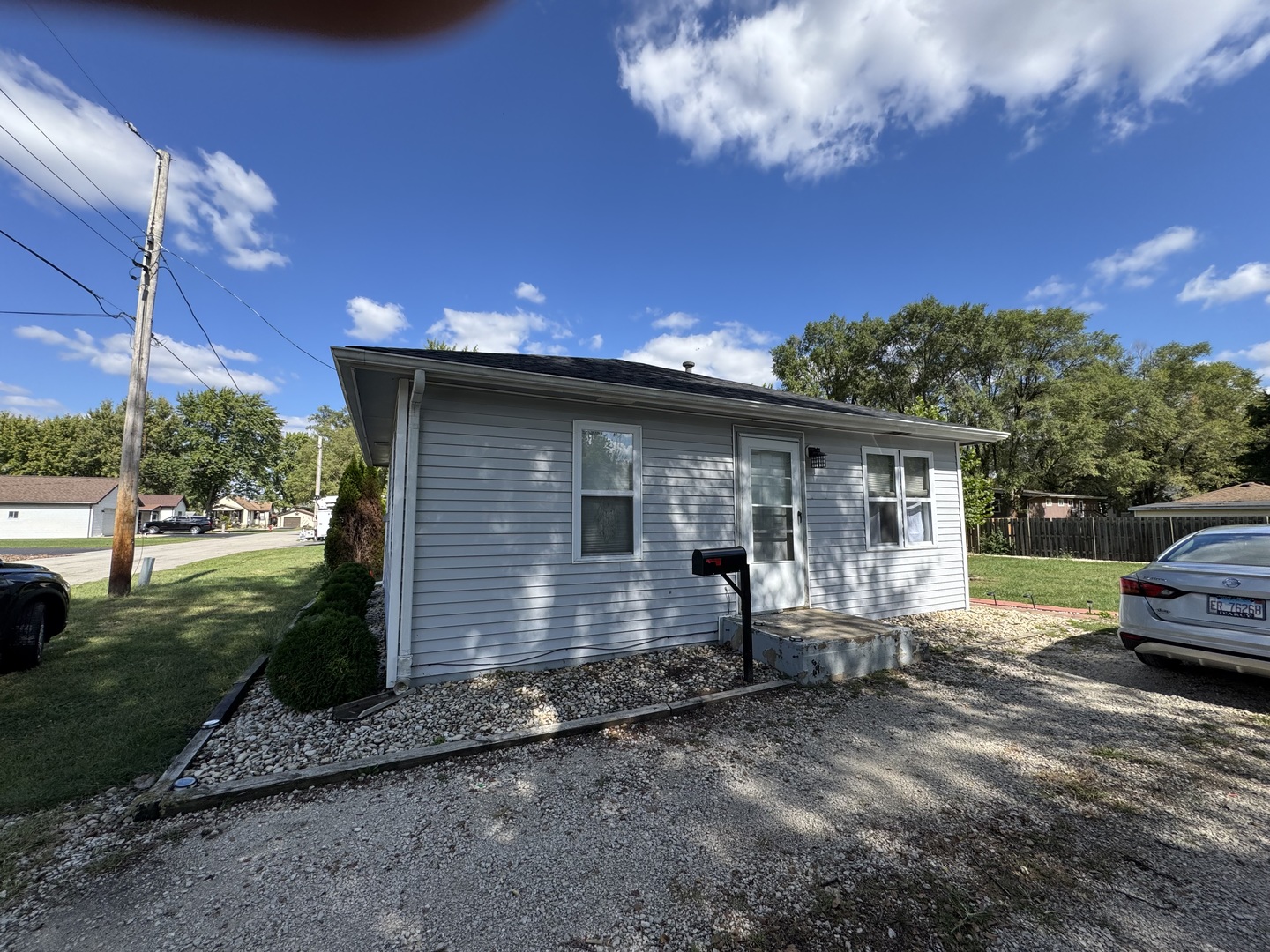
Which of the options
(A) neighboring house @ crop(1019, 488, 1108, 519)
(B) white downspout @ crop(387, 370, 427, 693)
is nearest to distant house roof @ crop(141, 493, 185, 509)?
(B) white downspout @ crop(387, 370, 427, 693)

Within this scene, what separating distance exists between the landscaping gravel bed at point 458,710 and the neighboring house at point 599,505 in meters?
0.32

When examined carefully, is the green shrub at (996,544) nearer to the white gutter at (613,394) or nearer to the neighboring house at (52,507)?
the white gutter at (613,394)

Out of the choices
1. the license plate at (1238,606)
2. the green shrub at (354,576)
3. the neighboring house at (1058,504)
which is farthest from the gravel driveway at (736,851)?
the neighboring house at (1058,504)

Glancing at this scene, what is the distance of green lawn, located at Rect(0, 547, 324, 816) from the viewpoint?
9.89 ft

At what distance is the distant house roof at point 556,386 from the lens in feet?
13.9

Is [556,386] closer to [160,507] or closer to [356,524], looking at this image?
[356,524]

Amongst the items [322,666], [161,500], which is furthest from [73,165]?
[161,500]

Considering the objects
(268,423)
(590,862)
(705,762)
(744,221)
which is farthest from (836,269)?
(268,423)

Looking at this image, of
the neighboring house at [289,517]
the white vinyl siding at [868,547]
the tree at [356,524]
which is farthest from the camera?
the neighboring house at [289,517]

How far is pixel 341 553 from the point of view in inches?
439

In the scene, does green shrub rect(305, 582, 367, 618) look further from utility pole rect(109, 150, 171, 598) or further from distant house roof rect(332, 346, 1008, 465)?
utility pole rect(109, 150, 171, 598)

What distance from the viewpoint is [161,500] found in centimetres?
4697

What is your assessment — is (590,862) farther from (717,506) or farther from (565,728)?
(717,506)

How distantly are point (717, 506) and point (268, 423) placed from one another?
5095cm
